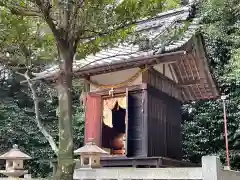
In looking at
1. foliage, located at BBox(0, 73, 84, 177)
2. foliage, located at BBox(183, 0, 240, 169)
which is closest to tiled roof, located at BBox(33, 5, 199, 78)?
foliage, located at BBox(183, 0, 240, 169)

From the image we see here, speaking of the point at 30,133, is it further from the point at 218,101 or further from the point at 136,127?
the point at 218,101

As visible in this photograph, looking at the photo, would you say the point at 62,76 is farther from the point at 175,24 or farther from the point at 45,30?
the point at 175,24

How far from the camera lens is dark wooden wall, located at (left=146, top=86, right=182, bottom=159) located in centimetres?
963

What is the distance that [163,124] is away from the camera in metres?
10.5

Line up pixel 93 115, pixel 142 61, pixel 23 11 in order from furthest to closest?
pixel 93 115 → pixel 142 61 → pixel 23 11

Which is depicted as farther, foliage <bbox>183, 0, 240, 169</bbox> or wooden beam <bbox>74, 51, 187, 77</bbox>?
foliage <bbox>183, 0, 240, 169</bbox>

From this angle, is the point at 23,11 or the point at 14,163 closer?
the point at 23,11

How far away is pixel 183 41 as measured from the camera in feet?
30.4

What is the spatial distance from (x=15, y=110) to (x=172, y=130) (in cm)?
904

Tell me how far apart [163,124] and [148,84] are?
1.54 meters

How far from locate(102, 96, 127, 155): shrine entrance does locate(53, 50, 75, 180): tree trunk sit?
182 inches

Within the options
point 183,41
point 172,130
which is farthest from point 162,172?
point 172,130

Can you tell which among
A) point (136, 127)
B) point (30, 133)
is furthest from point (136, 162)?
point (30, 133)

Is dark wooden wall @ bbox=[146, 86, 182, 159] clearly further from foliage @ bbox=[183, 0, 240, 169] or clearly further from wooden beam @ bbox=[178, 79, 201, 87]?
foliage @ bbox=[183, 0, 240, 169]
